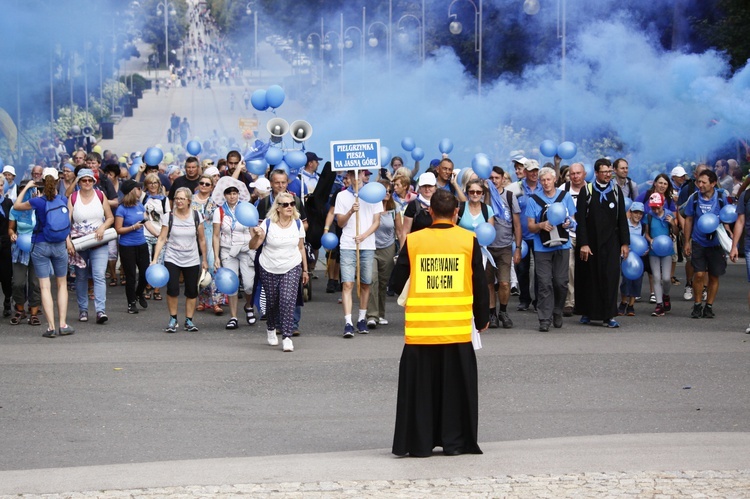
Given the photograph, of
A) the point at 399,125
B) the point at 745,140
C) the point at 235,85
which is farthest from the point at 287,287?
the point at 235,85

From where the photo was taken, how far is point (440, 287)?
7945 mm

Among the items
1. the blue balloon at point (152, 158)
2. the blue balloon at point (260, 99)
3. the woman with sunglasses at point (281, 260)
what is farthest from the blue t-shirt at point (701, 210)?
the blue balloon at point (152, 158)

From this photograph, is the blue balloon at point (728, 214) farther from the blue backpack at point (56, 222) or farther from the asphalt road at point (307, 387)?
the blue backpack at point (56, 222)

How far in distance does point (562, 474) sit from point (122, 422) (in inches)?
132

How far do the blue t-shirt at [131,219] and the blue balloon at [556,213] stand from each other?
5.11 metres

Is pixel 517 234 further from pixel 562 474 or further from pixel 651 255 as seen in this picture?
pixel 562 474

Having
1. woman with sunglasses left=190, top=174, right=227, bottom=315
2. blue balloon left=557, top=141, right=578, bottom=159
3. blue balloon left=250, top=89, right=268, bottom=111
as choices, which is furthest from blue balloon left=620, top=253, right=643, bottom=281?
blue balloon left=250, top=89, right=268, bottom=111

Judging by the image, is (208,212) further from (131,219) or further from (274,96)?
(274,96)

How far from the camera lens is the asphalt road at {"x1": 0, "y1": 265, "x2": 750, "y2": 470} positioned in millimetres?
8602

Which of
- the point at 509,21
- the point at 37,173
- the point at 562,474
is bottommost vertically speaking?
the point at 562,474

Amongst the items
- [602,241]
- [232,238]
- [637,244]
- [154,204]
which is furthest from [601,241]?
[154,204]

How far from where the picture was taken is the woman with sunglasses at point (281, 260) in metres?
12.3

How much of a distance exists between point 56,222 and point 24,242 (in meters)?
0.62

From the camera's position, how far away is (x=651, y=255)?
50.8 ft
